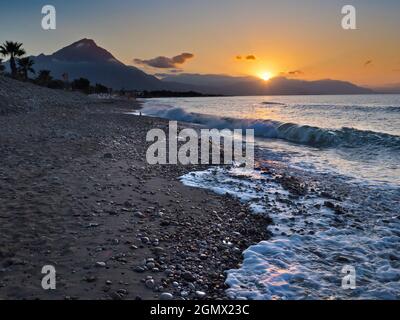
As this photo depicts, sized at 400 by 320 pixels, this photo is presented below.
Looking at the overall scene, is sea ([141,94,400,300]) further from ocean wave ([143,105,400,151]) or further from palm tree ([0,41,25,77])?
palm tree ([0,41,25,77])

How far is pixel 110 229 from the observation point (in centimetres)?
672

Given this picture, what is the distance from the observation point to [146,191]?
947 centimetres

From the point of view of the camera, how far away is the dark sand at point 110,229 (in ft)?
16.4

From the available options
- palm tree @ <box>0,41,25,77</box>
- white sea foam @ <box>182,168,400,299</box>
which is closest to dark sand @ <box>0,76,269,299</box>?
white sea foam @ <box>182,168,400,299</box>

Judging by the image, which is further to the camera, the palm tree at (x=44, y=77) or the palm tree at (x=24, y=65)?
the palm tree at (x=44, y=77)

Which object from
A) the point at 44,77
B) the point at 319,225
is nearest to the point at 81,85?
the point at 44,77

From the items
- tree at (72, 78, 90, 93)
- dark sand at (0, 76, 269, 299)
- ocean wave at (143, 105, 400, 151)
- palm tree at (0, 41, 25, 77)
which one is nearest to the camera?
dark sand at (0, 76, 269, 299)

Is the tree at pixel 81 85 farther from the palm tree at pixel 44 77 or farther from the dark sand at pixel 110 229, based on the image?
the dark sand at pixel 110 229

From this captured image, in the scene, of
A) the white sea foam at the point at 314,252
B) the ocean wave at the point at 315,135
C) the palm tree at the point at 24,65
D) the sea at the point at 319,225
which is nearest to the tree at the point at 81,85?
the palm tree at the point at 24,65

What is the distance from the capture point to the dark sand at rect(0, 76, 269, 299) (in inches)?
197

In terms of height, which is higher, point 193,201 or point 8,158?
point 8,158
